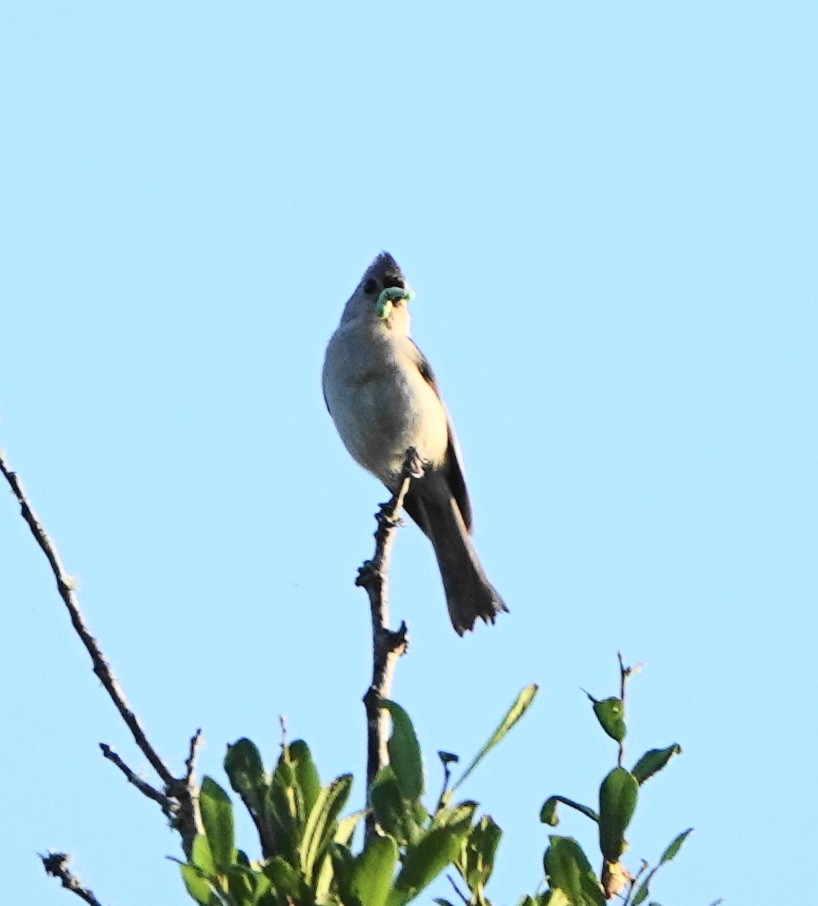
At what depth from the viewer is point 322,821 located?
2.15m

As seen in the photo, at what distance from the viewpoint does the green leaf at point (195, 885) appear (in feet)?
6.67

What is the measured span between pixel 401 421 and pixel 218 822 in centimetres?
518

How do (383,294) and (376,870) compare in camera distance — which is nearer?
(376,870)


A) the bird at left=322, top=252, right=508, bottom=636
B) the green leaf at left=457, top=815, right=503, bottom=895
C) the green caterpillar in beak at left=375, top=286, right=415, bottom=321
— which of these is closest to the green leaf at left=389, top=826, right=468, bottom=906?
the green leaf at left=457, top=815, right=503, bottom=895

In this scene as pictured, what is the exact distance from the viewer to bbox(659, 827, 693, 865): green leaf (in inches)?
89.0

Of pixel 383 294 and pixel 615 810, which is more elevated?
pixel 383 294

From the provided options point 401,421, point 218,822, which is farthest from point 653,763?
point 401,421

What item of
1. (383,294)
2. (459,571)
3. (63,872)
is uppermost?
(383,294)

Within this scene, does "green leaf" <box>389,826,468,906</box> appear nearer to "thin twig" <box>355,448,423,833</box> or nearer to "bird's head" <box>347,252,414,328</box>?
"thin twig" <box>355,448,423,833</box>

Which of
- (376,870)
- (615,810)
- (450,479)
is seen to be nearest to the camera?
(376,870)

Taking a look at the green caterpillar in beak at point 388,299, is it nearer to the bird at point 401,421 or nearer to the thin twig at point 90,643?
the bird at point 401,421

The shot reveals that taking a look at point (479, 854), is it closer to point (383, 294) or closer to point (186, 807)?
point (186, 807)

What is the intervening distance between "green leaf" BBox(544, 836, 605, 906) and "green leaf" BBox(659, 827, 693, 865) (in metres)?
0.10

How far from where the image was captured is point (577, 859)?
2.31 meters
